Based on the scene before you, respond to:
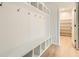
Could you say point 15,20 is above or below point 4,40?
above

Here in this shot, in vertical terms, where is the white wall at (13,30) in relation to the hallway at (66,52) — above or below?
above

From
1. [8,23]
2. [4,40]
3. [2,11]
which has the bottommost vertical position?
[4,40]

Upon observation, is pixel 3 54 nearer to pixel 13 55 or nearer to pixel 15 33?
pixel 13 55

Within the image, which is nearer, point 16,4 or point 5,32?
point 5,32

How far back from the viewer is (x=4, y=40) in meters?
1.71

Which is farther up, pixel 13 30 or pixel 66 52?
pixel 13 30

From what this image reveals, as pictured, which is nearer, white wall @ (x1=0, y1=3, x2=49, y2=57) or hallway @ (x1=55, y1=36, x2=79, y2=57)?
white wall @ (x1=0, y1=3, x2=49, y2=57)

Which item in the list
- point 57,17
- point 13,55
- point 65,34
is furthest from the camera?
point 65,34

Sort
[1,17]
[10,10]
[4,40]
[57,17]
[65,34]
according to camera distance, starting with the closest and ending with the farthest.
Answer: [1,17] → [4,40] → [10,10] → [57,17] → [65,34]

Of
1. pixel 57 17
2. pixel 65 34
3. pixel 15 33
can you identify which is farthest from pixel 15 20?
pixel 65 34

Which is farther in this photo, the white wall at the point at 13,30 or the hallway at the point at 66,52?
the hallway at the point at 66,52

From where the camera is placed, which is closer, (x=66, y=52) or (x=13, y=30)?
(x=13, y=30)

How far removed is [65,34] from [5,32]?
32.5 ft

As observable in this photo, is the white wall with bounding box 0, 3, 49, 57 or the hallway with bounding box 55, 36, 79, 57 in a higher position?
the white wall with bounding box 0, 3, 49, 57
